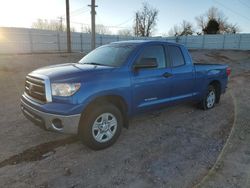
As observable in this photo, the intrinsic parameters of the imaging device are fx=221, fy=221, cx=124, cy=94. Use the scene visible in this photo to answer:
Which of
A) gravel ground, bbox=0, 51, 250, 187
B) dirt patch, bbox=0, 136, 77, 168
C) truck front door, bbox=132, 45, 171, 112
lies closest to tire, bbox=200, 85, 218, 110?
gravel ground, bbox=0, 51, 250, 187

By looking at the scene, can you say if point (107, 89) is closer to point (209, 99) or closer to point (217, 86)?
point (209, 99)

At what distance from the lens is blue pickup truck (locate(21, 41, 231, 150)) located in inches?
132

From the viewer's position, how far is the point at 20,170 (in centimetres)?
315

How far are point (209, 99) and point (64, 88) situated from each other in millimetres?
4471

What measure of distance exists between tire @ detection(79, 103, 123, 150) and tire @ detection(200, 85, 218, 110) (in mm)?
3145

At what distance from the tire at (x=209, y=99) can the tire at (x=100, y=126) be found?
3145mm

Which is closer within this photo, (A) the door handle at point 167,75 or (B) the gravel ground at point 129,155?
(B) the gravel ground at point 129,155

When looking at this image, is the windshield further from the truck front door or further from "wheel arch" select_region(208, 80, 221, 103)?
"wheel arch" select_region(208, 80, 221, 103)

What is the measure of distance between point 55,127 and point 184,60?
341 centimetres

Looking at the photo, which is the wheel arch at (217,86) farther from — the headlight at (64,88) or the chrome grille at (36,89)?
the chrome grille at (36,89)

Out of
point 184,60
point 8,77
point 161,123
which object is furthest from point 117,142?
point 8,77

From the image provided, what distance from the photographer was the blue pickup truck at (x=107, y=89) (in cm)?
336

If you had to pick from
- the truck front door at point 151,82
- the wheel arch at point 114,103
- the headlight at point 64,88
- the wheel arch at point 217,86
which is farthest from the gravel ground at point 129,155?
the wheel arch at point 217,86

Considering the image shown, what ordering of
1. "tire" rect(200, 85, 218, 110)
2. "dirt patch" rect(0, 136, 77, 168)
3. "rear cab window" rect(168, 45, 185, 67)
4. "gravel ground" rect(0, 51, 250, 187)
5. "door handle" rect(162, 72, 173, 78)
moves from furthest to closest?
"tire" rect(200, 85, 218, 110) → "rear cab window" rect(168, 45, 185, 67) → "door handle" rect(162, 72, 173, 78) → "dirt patch" rect(0, 136, 77, 168) → "gravel ground" rect(0, 51, 250, 187)
